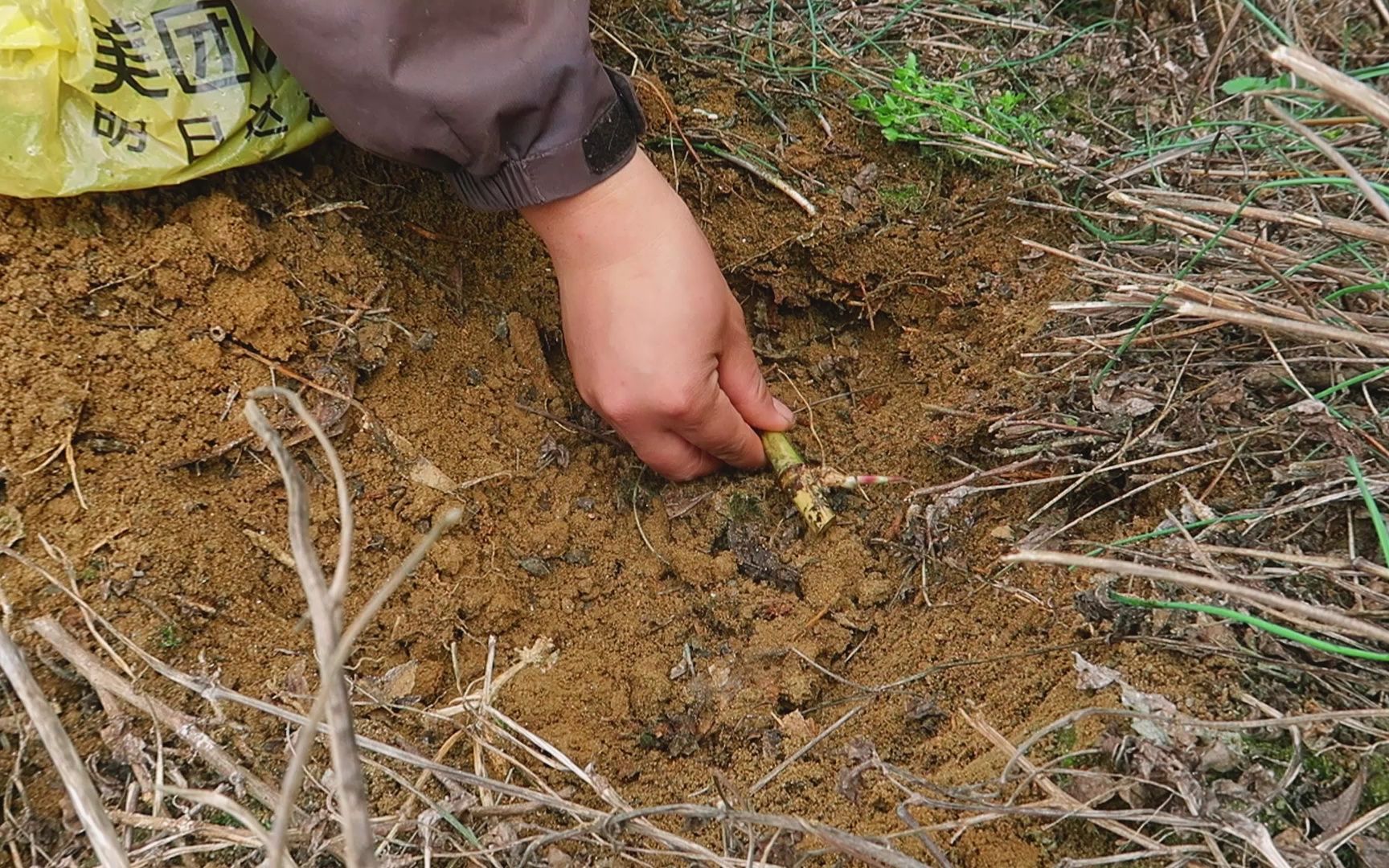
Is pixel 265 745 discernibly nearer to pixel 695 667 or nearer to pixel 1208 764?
pixel 695 667

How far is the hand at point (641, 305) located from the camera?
139cm

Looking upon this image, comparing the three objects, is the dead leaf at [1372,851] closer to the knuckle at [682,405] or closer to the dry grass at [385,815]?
the dry grass at [385,815]

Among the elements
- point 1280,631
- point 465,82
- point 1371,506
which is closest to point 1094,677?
point 1280,631

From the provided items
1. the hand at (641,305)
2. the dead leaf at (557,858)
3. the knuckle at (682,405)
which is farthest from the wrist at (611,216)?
the dead leaf at (557,858)

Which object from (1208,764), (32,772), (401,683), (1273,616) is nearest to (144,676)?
(32,772)

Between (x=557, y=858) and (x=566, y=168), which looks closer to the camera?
(x=557, y=858)

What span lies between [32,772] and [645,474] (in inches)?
37.6

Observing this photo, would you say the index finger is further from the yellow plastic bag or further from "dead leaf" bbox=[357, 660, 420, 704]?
the yellow plastic bag

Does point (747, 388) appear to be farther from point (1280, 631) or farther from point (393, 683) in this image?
point (1280, 631)

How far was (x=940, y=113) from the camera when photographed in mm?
1764

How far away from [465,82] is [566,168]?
0.19 m

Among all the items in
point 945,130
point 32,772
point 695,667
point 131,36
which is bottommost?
point 695,667

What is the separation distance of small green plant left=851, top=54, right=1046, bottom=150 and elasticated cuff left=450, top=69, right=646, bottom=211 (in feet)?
1.99

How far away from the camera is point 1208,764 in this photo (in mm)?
918
